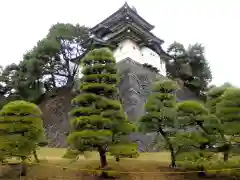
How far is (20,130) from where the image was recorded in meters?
12.0

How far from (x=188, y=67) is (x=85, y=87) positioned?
21.7 meters

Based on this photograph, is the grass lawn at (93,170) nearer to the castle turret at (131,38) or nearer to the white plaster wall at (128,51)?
the white plaster wall at (128,51)

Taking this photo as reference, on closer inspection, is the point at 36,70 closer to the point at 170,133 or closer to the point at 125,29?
the point at 125,29

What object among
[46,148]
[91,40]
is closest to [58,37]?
[91,40]

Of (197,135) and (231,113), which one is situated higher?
(231,113)

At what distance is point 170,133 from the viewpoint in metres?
14.2

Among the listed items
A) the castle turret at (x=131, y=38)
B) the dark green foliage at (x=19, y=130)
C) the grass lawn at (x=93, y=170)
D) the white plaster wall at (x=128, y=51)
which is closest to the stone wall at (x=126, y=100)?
the white plaster wall at (x=128, y=51)

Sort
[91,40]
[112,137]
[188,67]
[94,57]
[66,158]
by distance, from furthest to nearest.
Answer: [188,67] → [91,40] → [66,158] → [94,57] → [112,137]

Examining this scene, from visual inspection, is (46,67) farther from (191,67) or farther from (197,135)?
(197,135)

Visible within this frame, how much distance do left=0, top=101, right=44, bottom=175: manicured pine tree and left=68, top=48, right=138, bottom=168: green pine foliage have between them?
1490 millimetres

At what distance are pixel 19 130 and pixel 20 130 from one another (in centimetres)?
4

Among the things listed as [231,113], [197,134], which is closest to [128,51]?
[231,113]

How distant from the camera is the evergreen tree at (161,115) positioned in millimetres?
13406

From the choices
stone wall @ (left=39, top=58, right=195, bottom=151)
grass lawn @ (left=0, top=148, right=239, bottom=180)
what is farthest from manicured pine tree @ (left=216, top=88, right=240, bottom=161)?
stone wall @ (left=39, top=58, right=195, bottom=151)
